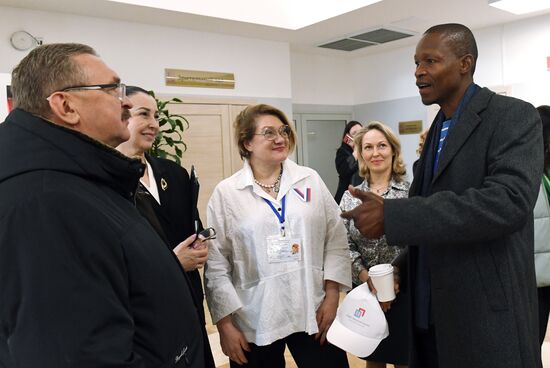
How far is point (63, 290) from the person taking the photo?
798mm

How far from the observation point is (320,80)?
6.78m

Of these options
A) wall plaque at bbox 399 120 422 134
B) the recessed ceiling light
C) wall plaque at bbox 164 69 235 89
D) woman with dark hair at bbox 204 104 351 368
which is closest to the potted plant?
wall plaque at bbox 164 69 235 89

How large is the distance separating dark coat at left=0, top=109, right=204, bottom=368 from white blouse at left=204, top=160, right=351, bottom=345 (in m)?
0.72

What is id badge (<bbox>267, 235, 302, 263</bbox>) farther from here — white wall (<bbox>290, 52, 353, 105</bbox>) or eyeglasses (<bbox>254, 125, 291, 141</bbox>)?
white wall (<bbox>290, 52, 353, 105</bbox>)

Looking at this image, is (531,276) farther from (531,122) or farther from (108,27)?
(108,27)

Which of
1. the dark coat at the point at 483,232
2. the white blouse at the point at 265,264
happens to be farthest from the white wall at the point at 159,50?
the dark coat at the point at 483,232

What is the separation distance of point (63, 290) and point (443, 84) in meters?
1.09

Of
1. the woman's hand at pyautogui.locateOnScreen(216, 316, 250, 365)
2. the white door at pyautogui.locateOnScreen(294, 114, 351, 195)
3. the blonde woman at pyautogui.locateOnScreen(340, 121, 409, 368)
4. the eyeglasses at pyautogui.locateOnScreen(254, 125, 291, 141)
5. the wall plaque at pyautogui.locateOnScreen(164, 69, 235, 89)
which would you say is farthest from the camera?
the white door at pyautogui.locateOnScreen(294, 114, 351, 195)

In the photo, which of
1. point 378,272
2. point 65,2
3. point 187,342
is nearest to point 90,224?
point 187,342

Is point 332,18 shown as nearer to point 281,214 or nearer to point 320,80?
point 320,80

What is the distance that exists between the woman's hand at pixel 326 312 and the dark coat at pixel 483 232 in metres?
0.56

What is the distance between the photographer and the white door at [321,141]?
6.66 m

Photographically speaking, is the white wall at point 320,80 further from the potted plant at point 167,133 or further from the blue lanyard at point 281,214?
the blue lanyard at point 281,214

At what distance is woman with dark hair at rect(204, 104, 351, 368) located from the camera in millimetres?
1734
